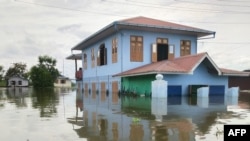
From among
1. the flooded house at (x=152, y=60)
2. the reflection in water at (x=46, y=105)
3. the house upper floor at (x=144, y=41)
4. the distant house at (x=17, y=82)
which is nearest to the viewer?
the reflection in water at (x=46, y=105)

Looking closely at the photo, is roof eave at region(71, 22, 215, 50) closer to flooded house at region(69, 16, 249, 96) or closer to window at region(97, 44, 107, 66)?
flooded house at region(69, 16, 249, 96)

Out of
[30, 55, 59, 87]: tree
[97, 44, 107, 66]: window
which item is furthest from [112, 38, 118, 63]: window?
[30, 55, 59, 87]: tree

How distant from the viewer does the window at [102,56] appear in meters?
28.9

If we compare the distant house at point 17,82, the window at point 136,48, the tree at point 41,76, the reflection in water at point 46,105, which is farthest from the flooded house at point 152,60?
the distant house at point 17,82

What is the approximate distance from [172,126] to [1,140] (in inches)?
172

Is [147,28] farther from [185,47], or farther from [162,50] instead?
[185,47]

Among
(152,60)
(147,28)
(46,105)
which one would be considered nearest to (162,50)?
(152,60)

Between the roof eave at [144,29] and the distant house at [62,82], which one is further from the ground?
the roof eave at [144,29]

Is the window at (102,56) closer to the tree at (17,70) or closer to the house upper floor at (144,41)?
the house upper floor at (144,41)

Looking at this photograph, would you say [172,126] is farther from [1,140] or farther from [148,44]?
[148,44]

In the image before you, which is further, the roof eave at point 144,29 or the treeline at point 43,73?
the treeline at point 43,73

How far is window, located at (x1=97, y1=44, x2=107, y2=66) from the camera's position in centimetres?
2893

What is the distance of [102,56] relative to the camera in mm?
30312

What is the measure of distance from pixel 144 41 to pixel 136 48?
956mm
